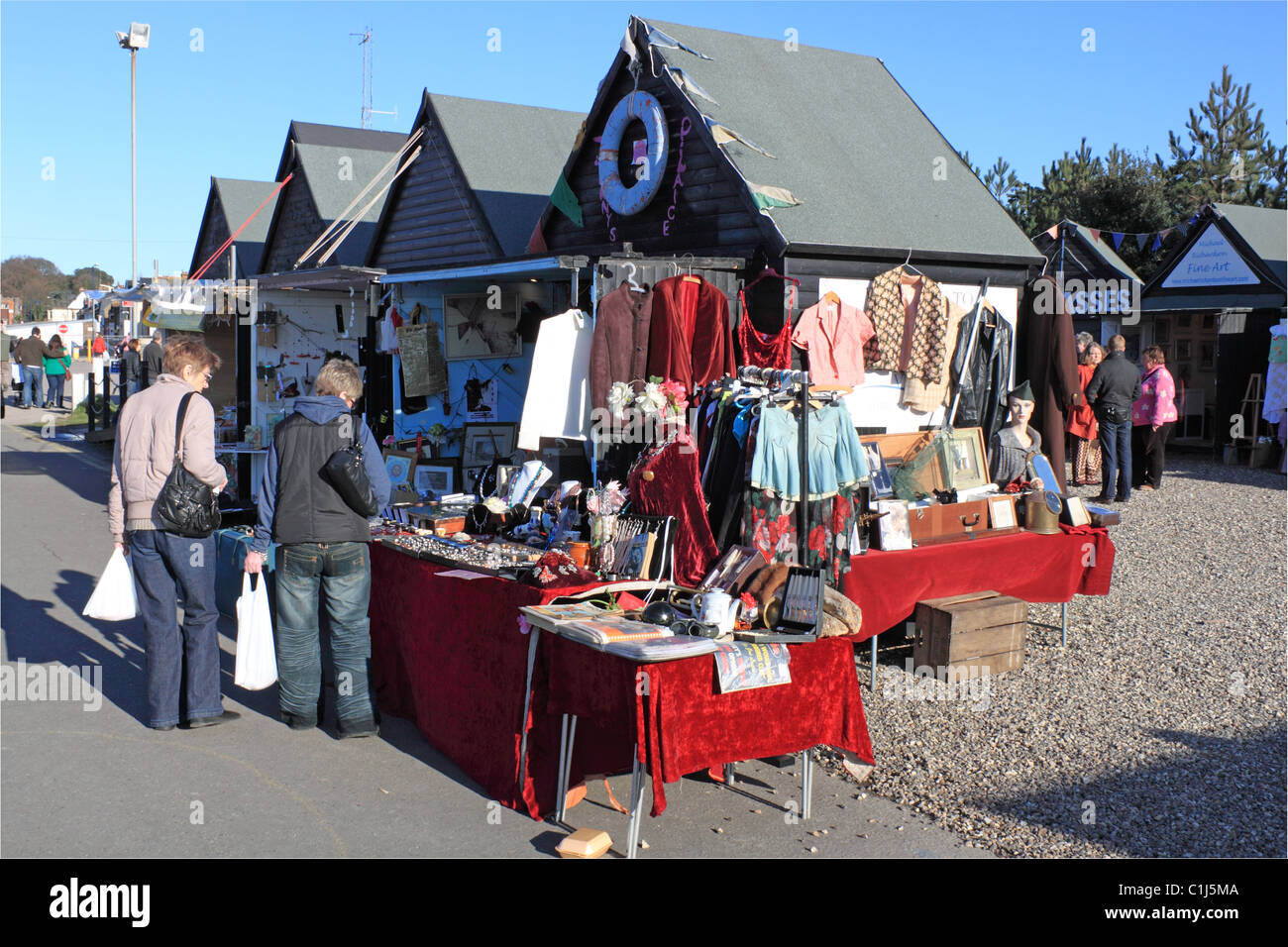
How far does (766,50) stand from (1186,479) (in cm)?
903

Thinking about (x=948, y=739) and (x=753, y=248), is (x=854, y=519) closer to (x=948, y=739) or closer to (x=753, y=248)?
(x=948, y=739)

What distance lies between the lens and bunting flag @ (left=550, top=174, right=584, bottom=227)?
12039mm

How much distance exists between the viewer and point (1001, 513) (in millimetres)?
7965

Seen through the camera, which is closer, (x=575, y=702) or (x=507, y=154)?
(x=575, y=702)

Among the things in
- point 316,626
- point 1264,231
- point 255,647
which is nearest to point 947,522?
point 316,626

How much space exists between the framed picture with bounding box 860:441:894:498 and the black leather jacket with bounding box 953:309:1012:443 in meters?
2.10

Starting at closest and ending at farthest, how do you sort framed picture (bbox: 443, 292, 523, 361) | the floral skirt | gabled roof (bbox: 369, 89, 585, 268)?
the floral skirt, framed picture (bbox: 443, 292, 523, 361), gabled roof (bbox: 369, 89, 585, 268)

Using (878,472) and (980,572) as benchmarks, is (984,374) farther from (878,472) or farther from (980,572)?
(980,572)

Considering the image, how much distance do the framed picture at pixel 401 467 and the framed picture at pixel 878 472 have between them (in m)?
4.41

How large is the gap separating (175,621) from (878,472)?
4.62 m

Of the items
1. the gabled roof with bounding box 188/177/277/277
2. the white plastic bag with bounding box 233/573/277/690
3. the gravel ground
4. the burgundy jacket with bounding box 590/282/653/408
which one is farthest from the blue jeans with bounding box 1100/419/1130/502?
the gabled roof with bounding box 188/177/277/277

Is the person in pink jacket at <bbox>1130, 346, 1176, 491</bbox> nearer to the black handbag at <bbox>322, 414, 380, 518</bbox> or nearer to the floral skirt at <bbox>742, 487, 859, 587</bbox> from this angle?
the floral skirt at <bbox>742, 487, 859, 587</bbox>

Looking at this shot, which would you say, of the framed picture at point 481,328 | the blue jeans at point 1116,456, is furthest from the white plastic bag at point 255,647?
the blue jeans at point 1116,456

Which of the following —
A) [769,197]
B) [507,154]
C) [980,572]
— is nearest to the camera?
[980,572]
